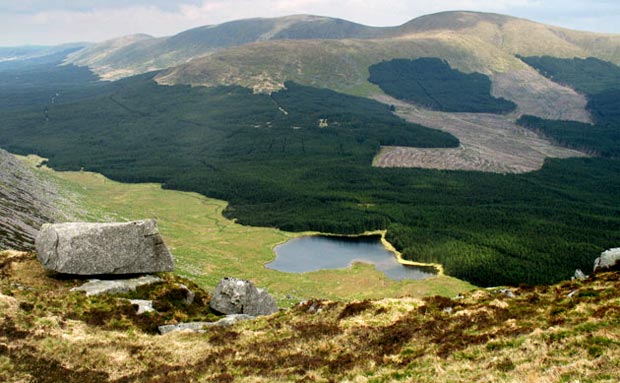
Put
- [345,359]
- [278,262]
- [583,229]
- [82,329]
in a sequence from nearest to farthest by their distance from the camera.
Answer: [345,359] → [82,329] → [278,262] → [583,229]

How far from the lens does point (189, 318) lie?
5406 cm

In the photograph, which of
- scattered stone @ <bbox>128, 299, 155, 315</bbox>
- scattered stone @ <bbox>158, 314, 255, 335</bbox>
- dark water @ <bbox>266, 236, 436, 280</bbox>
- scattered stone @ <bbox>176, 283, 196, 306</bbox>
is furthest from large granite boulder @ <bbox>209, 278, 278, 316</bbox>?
dark water @ <bbox>266, 236, 436, 280</bbox>

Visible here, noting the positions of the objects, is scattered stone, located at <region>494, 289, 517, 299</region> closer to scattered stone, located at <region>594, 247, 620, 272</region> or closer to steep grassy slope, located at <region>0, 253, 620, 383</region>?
steep grassy slope, located at <region>0, 253, 620, 383</region>

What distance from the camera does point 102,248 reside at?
183 feet

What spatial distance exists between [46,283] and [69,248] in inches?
169

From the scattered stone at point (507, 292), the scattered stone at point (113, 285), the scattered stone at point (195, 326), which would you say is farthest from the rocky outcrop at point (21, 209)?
the scattered stone at point (507, 292)

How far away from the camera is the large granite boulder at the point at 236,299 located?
58.6 metres

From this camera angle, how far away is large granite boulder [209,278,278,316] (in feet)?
192

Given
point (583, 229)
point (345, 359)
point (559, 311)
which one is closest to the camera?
point (345, 359)

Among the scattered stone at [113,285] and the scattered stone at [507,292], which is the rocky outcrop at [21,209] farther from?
the scattered stone at [507,292]

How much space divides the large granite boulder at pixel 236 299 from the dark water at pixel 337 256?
8336cm

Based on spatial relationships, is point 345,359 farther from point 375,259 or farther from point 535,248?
point 535,248

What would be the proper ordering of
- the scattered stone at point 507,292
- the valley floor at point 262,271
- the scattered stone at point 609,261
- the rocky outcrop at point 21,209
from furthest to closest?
the valley floor at point 262,271 → the rocky outcrop at point 21,209 → the scattered stone at point 609,261 → the scattered stone at point 507,292

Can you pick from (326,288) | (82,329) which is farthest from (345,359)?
(326,288)
